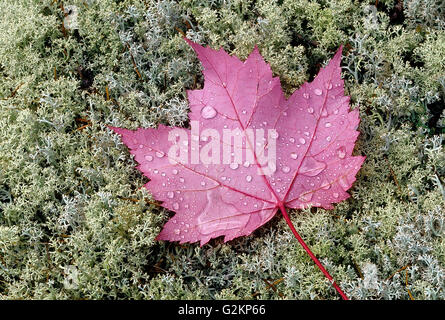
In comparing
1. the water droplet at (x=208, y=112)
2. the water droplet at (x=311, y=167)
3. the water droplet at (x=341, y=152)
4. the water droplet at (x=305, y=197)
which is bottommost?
the water droplet at (x=305, y=197)

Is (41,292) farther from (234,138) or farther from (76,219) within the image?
(234,138)

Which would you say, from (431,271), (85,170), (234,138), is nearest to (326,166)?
(234,138)

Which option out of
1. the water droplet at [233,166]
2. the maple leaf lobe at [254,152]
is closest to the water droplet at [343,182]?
the maple leaf lobe at [254,152]

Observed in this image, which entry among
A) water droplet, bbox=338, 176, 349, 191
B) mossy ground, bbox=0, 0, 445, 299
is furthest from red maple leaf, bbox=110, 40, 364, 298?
mossy ground, bbox=0, 0, 445, 299

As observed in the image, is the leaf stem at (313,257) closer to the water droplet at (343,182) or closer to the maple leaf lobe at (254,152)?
the maple leaf lobe at (254,152)

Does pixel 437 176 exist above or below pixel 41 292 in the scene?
above
